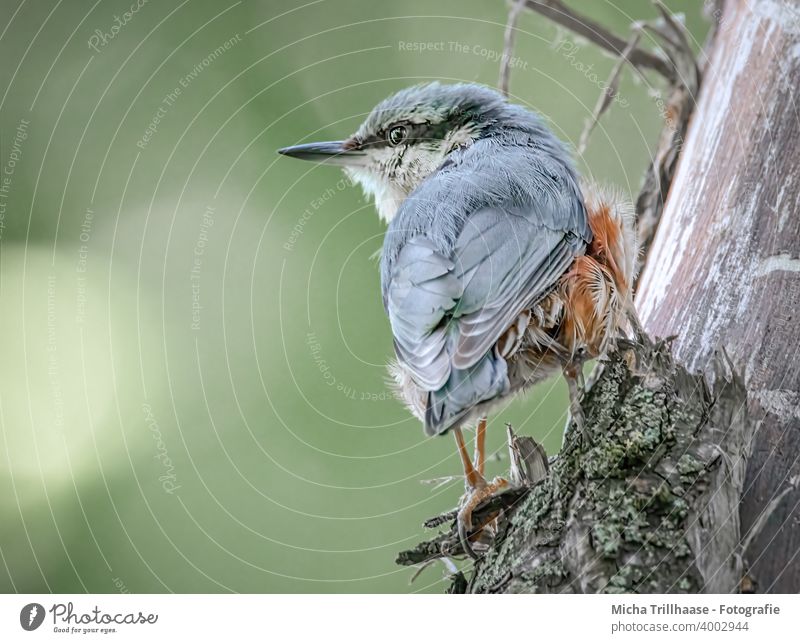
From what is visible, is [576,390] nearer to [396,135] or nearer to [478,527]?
[478,527]

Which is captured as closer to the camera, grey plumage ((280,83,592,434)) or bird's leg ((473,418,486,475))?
grey plumage ((280,83,592,434))

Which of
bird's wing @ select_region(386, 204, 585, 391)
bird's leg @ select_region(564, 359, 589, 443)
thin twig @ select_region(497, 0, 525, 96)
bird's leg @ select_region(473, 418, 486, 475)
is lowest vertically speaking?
bird's leg @ select_region(473, 418, 486, 475)

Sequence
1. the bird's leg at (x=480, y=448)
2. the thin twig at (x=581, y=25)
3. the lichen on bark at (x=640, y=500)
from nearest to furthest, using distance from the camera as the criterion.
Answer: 1. the lichen on bark at (x=640, y=500)
2. the bird's leg at (x=480, y=448)
3. the thin twig at (x=581, y=25)

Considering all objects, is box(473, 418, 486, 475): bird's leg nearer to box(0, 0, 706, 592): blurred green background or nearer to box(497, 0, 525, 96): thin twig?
box(0, 0, 706, 592): blurred green background

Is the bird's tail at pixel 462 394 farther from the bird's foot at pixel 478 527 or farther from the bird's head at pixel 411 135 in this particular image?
the bird's head at pixel 411 135

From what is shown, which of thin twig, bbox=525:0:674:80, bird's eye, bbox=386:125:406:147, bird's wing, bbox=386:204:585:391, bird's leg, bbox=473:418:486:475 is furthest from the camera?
thin twig, bbox=525:0:674:80

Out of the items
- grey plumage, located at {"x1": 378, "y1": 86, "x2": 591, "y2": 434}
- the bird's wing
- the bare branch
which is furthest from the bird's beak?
the bare branch

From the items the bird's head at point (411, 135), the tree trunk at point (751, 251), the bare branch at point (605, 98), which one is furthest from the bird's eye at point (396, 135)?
the tree trunk at point (751, 251)

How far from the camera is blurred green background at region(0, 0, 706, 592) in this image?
1.50 m

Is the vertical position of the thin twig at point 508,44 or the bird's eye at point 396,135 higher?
the thin twig at point 508,44

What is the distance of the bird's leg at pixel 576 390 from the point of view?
1.19m

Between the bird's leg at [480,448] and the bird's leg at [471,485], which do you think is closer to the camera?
the bird's leg at [471,485]
